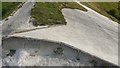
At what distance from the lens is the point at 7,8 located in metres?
54.2

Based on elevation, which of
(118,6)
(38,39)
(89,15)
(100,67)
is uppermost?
(38,39)

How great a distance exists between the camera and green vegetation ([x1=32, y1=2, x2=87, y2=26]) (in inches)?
1543

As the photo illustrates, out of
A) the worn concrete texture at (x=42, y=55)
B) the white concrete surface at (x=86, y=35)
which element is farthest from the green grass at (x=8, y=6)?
the worn concrete texture at (x=42, y=55)

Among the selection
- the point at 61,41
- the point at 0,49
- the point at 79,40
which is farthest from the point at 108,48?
the point at 0,49

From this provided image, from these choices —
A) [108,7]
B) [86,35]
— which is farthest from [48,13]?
[108,7]

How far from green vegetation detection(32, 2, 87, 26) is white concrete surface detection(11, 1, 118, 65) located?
1.14 meters

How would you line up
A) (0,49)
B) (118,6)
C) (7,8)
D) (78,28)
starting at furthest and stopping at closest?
(118,6)
(7,8)
(78,28)
(0,49)

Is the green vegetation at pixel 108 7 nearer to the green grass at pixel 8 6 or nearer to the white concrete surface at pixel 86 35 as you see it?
the green grass at pixel 8 6

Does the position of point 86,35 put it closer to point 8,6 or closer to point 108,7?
point 8,6

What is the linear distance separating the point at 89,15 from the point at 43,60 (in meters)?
19.5

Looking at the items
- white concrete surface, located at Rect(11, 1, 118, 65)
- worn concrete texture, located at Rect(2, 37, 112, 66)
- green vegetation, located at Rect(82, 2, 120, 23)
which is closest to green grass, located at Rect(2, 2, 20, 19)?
white concrete surface, located at Rect(11, 1, 118, 65)

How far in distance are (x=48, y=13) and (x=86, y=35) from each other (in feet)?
22.3

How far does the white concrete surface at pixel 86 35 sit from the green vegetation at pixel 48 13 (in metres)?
1.14

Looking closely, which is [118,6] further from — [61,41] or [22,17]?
[61,41]
